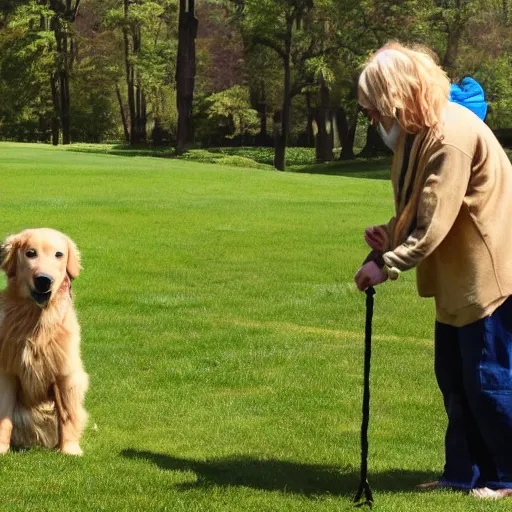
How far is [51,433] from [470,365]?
2567mm

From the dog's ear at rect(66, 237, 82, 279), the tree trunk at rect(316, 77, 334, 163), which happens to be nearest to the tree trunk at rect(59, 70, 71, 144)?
the tree trunk at rect(316, 77, 334, 163)

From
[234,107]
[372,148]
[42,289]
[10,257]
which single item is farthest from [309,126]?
[42,289]

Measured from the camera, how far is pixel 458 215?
4.67 m

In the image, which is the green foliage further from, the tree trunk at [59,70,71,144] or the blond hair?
the blond hair

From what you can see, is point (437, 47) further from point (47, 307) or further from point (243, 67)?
point (47, 307)

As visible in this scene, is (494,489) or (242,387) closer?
(494,489)

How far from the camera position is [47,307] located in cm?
546

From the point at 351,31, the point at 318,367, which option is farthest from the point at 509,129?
A: the point at 318,367


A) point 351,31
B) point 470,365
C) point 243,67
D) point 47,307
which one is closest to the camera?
point 470,365

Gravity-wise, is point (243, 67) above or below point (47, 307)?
above

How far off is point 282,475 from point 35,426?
1.51m

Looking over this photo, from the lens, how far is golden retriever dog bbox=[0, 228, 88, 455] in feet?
17.7

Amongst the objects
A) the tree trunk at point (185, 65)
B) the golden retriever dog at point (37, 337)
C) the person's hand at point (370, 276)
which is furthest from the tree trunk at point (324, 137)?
the person's hand at point (370, 276)

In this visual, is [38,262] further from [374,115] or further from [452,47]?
[452,47]
